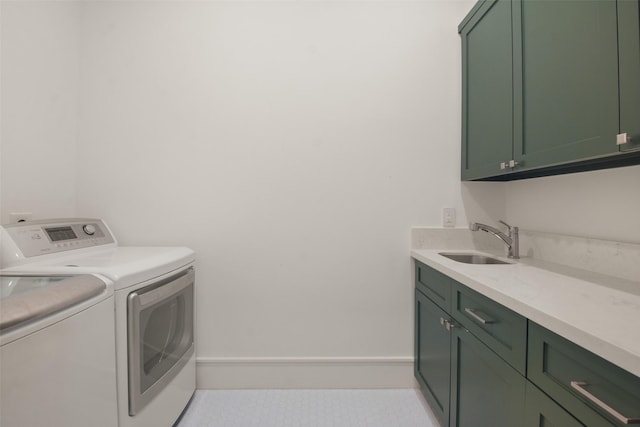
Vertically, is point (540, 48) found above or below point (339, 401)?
above

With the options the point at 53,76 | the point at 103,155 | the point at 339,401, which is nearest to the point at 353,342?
the point at 339,401

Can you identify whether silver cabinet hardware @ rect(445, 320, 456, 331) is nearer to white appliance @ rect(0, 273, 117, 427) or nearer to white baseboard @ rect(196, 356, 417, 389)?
white baseboard @ rect(196, 356, 417, 389)

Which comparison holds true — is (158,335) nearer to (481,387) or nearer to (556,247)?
(481,387)

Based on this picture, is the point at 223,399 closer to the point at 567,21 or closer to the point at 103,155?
the point at 103,155

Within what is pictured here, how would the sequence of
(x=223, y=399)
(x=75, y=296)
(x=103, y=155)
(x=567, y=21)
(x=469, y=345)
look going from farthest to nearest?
1. (x=103, y=155)
2. (x=223, y=399)
3. (x=469, y=345)
4. (x=567, y=21)
5. (x=75, y=296)

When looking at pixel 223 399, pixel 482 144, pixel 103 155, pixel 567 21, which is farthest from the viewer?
pixel 103 155

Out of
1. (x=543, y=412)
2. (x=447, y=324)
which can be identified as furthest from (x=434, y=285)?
(x=543, y=412)

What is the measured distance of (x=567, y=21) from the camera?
1.04 metres

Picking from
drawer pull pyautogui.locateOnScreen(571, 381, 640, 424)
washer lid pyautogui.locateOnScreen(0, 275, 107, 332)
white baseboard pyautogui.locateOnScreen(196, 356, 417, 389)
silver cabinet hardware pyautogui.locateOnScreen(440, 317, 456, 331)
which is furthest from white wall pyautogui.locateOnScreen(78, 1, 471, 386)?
drawer pull pyautogui.locateOnScreen(571, 381, 640, 424)

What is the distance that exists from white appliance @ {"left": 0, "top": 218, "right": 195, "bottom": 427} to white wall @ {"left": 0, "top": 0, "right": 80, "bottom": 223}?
281 millimetres

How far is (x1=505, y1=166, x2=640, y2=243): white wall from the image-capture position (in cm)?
115

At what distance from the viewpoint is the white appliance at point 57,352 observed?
2.25 ft

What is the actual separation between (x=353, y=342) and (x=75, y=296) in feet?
4.82

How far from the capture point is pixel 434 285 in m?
1.50
